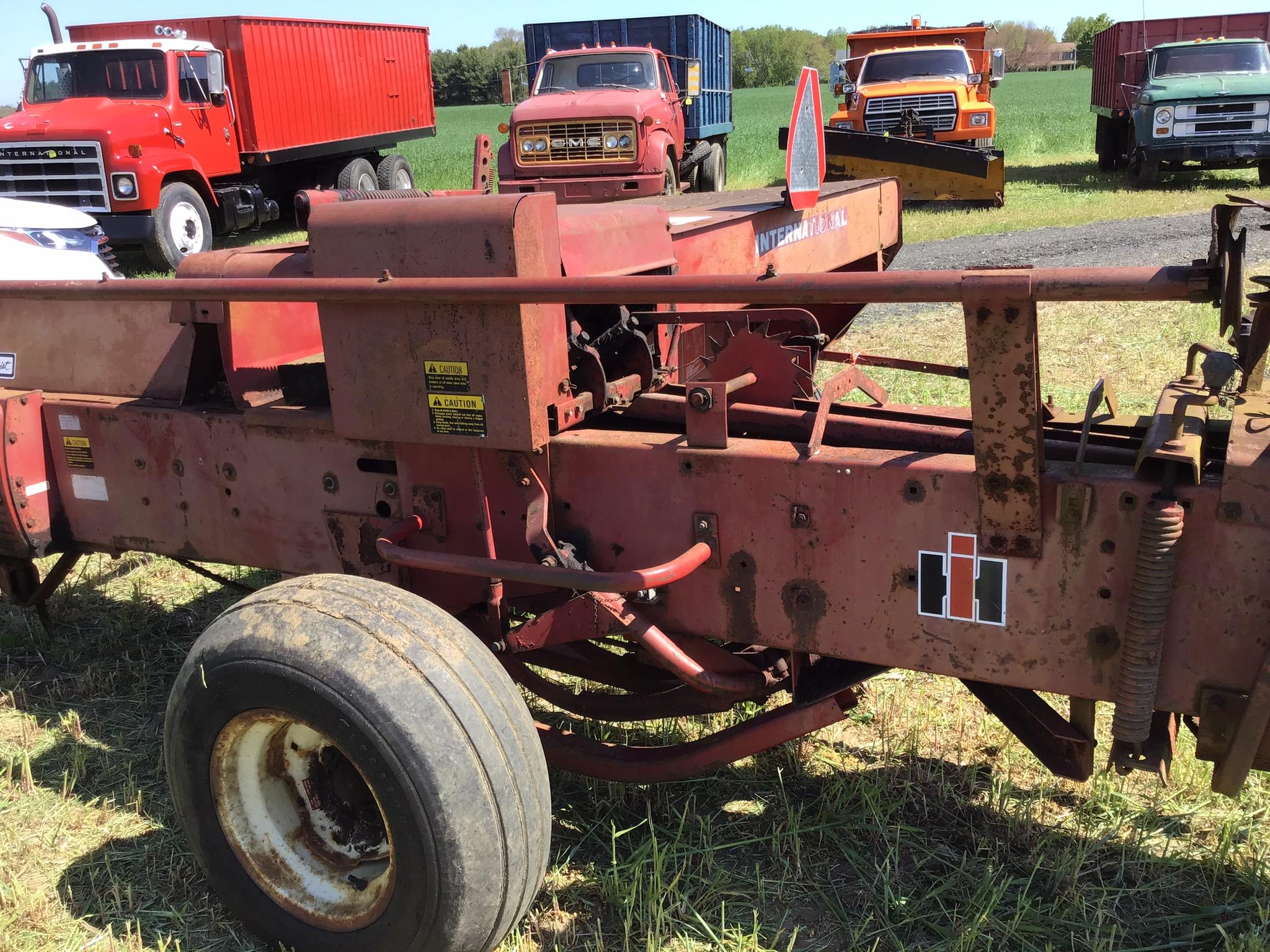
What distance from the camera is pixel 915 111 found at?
15.6 meters

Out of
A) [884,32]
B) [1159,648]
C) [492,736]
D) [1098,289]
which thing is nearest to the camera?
[1098,289]

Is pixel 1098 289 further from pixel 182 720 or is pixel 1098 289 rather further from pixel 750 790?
pixel 182 720

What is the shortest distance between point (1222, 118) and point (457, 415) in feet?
51.0

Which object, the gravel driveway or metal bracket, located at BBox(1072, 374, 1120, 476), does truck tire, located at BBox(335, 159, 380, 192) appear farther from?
metal bracket, located at BBox(1072, 374, 1120, 476)

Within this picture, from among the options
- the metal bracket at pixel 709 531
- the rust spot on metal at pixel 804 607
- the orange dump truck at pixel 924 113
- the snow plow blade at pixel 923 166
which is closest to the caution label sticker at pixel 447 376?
the metal bracket at pixel 709 531

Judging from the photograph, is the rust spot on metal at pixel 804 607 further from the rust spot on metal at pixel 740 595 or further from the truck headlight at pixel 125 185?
the truck headlight at pixel 125 185

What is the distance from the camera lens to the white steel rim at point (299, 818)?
7.72ft

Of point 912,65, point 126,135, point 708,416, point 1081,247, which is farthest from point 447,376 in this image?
point 912,65

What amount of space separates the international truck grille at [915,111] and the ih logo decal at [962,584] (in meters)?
14.6

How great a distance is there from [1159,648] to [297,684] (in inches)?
62.9

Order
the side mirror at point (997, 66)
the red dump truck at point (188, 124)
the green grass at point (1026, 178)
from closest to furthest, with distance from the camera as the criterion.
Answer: the red dump truck at point (188, 124) → the green grass at point (1026, 178) → the side mirror at point (997, 66)

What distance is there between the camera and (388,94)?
1900 centimetres

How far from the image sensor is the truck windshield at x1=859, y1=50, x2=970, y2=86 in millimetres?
16203

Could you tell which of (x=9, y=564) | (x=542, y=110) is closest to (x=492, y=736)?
(x=9, y=564)
